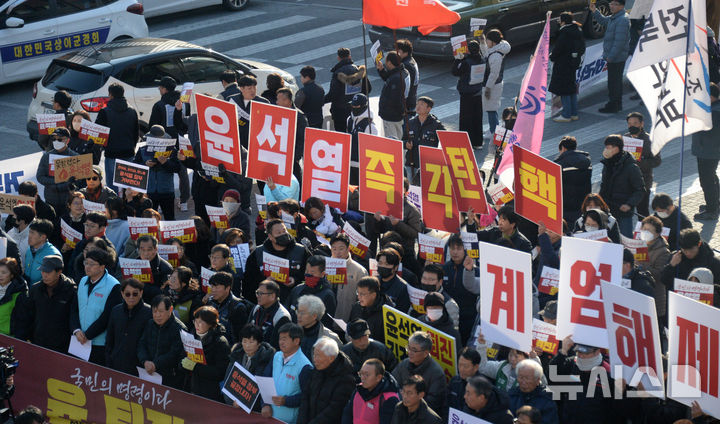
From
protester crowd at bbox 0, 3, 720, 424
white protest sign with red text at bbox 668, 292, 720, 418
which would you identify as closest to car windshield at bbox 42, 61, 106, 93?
protester crowd at bbox 0, 3, 720, 424

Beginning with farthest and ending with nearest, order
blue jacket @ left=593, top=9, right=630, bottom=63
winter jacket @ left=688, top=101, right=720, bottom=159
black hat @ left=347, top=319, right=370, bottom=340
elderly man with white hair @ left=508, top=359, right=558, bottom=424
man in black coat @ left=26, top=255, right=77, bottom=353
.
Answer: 1. blue jacket @ left=593, top=9, right=630, bottom=63
2. winter jacket @ left=688, top=101, right=720, bottom=159
3. man in black coat @ left=26, top=255, right=77, bottom=353
4. black hat @ left=347, top=319, right=370, bottom=340
5. elderly man with white hair @ left=508, top=359, right=558, bottom=424

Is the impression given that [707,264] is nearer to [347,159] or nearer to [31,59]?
[347,159]

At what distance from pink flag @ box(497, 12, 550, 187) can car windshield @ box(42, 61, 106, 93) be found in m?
6.71

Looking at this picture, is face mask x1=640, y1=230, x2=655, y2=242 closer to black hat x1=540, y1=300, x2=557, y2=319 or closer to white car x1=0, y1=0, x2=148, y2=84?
black hat x1=540, y1=300, x2=557, y2=319

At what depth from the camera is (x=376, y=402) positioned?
7559 mm

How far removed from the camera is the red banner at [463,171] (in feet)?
32.1

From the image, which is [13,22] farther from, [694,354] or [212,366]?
[694,354]

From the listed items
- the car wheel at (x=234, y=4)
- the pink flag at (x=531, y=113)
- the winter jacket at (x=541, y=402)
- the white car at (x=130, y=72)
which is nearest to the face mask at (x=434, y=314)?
the winter jacket at (x=541, y=402)

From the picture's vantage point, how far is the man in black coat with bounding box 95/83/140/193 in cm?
1305

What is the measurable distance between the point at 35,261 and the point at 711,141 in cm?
800

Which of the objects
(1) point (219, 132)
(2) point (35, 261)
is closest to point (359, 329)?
(2) point (35, 261)

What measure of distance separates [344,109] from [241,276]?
504 centimetres

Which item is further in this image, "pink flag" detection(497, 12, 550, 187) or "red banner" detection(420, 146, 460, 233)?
"pink flag" detection(497, 12, 550, 187)

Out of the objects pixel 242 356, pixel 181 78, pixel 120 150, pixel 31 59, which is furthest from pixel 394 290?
pixel 31 59
